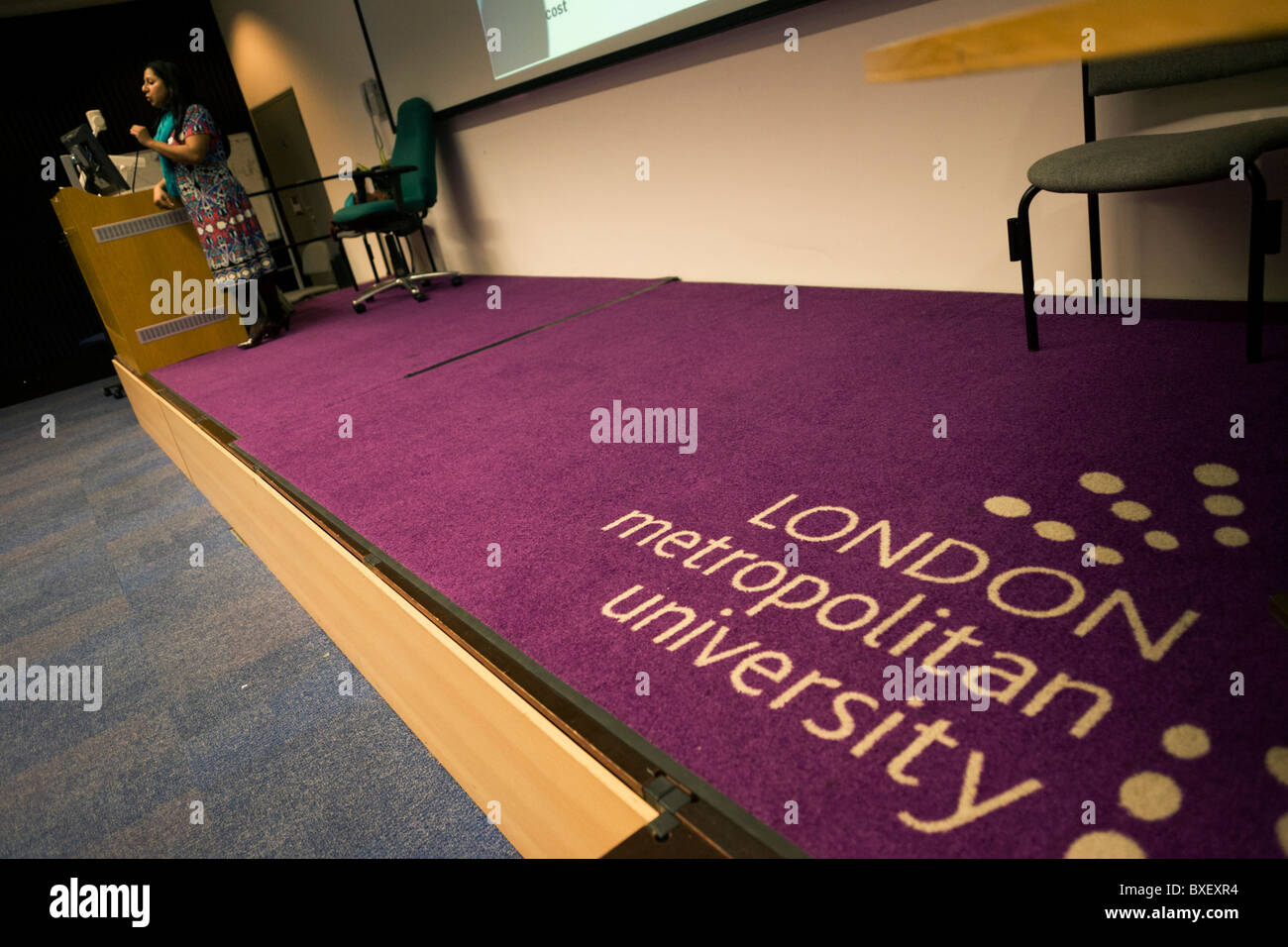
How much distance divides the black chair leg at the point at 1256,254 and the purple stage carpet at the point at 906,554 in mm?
90

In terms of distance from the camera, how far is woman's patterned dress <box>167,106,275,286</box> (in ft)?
11.6

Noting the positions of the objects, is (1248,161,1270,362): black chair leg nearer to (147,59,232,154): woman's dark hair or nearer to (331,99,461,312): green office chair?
(331,99,461,312): green office chair

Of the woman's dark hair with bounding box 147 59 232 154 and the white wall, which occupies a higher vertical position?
the woman's dark hair with bounding box 147 59 232 154

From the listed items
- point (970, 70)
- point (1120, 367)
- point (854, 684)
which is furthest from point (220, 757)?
point (1120, 367)

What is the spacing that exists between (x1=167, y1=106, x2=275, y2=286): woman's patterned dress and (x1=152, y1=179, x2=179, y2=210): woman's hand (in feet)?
0.22

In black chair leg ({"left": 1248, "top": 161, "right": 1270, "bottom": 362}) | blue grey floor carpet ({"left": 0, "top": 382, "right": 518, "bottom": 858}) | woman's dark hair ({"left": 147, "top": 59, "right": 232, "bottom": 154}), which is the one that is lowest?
blue grey floor carpet ({"left": 0, "top": 382, "right": 518, "bottom": 858})

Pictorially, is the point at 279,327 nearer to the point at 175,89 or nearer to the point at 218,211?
the point at 218,211

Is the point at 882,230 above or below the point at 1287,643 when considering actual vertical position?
above

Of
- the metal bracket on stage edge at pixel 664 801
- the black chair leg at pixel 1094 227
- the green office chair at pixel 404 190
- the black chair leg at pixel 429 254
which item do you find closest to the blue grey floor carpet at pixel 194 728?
the metal bracket on stage edge at pixel 664 801

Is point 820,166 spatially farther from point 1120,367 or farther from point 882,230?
point 1120,367

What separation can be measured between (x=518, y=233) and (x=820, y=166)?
2124 millimetres

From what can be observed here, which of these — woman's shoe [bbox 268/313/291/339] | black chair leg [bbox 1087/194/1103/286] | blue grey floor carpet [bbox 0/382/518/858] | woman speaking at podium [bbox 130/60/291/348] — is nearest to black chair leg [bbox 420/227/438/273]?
woman's shoe [bbox 268/313/291/339]

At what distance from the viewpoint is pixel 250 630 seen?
193cm

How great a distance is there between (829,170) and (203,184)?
9.15ft
